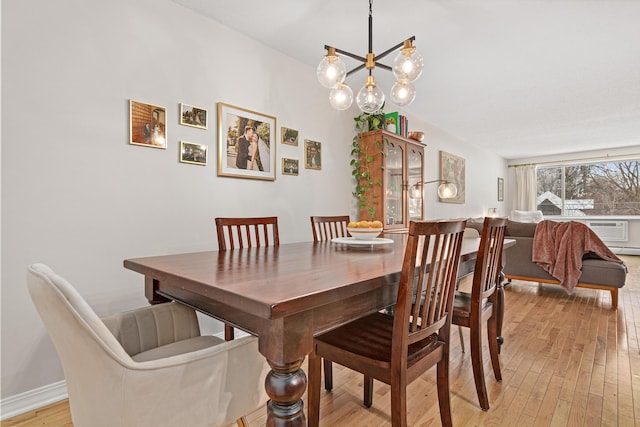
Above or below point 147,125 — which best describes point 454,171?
above

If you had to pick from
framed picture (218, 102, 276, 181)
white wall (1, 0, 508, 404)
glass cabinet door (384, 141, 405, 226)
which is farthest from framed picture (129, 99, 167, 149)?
glass cabinet door (384, 141, 405, 226)

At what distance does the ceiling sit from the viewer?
2.19 meters

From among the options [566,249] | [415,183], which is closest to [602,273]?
[566,249]

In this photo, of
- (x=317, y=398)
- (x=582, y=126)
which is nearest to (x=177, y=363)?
(x=317, y=398)

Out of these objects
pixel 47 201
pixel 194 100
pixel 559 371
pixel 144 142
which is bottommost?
pixel 559 371

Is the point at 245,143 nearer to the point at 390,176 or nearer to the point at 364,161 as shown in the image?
the point at 364,161

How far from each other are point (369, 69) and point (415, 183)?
243cm

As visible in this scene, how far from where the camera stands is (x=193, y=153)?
7.29 ft

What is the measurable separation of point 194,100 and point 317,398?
1.96 m

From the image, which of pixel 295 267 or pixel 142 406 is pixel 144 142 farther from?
pixel 142 406

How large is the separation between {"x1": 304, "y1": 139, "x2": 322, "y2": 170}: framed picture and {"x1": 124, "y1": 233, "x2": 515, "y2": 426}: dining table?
1.79m

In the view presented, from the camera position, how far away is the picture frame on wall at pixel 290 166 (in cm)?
282

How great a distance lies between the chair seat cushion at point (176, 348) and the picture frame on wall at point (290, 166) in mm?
1753

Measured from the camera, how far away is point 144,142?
1.98 meters
